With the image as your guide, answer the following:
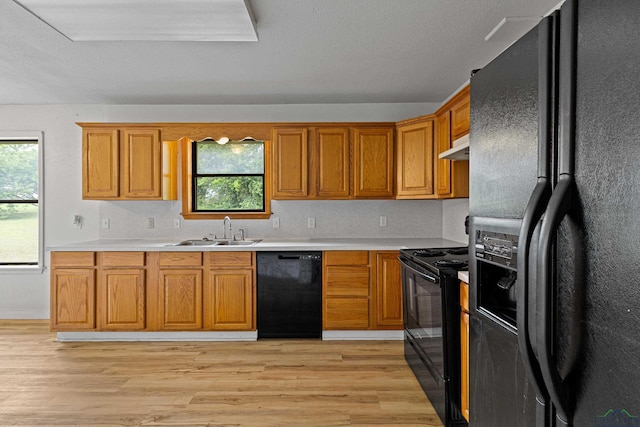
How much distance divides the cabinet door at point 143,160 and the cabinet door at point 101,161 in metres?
0.11

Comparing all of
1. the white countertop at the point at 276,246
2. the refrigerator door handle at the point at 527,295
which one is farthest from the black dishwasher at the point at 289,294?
the refrigerator door handle at the point at 527,295

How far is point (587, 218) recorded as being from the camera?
0.79 metres

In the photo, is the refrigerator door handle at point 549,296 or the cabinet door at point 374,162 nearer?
the refrigerator door handle at point 549,296

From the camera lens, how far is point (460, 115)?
333 cm

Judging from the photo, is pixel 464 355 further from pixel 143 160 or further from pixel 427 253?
pixel 143 160

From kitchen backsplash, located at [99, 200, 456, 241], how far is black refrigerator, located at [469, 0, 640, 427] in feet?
11.6

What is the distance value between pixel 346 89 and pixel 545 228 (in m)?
3.56

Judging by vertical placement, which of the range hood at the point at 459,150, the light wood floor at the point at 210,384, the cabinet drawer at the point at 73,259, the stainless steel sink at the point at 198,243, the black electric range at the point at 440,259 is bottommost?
the light wood floor at the point at 210,384

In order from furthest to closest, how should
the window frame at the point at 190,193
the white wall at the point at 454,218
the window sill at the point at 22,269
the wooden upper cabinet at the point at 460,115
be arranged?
the window sill at the point at 22,269 → the window frame at the point at 190,193 → the white wall at the point at 454,218 → the wooden upper cabinet at the point at 460,115

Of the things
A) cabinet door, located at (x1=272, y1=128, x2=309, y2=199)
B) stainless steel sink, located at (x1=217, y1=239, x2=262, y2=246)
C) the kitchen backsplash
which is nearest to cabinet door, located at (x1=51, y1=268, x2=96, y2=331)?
the kitchen backsplash

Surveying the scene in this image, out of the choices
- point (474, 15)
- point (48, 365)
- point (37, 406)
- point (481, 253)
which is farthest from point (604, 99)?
point (48, 365)

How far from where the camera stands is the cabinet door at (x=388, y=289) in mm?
4043

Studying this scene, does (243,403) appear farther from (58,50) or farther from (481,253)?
(58,50)

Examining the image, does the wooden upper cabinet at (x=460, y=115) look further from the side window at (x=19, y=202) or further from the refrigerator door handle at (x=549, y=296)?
the side window at (x=19, y=202)
